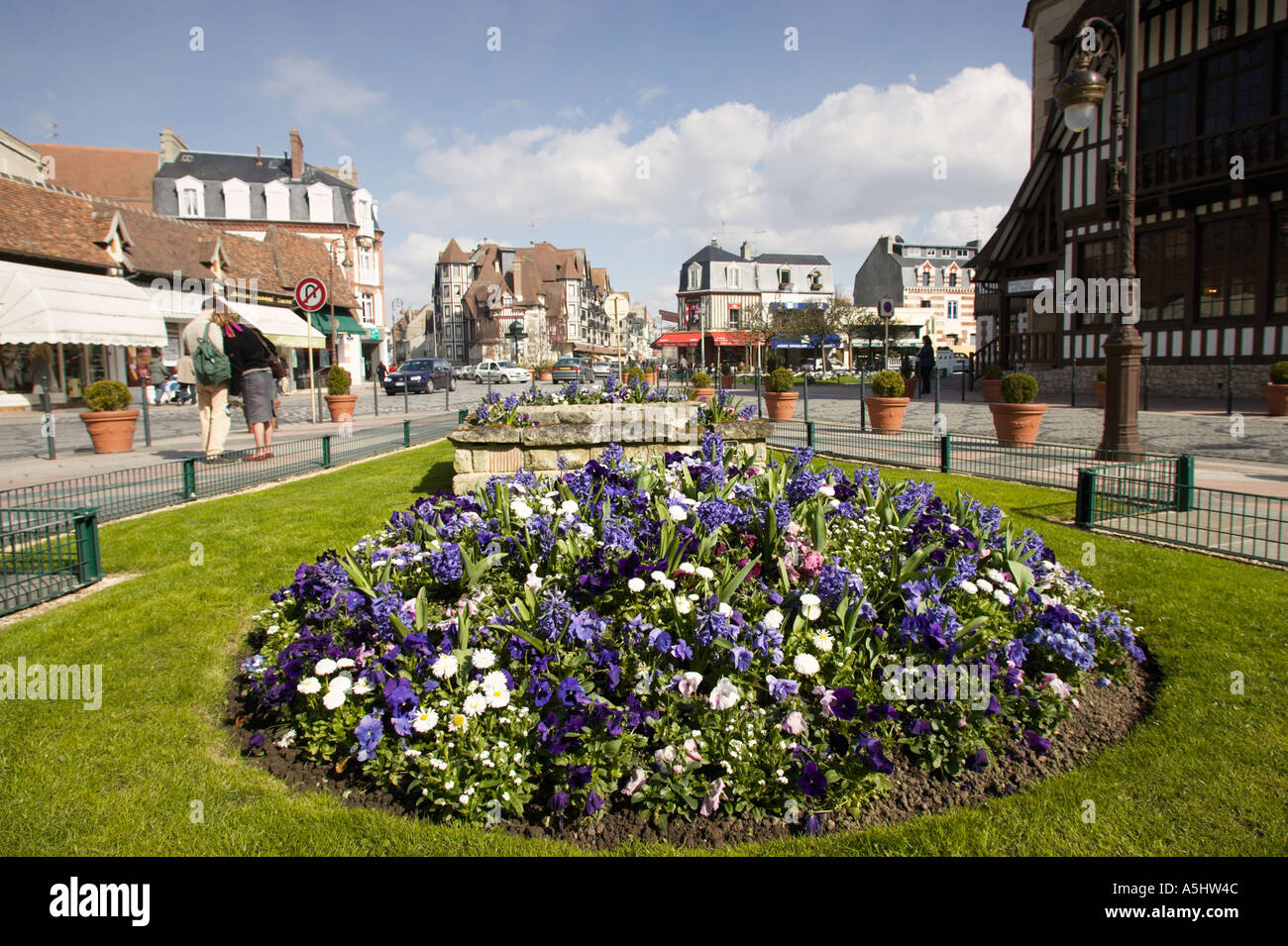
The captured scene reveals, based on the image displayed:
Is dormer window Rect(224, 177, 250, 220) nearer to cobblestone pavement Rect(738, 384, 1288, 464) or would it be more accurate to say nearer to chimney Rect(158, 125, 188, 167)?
chimney Rect(158, 125, 188, 167)

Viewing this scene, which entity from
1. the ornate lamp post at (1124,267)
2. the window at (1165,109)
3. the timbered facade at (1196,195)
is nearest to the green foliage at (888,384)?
the ornate lamp post at (1124,267)

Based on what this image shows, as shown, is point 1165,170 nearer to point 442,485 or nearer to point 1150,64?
point 1150,64

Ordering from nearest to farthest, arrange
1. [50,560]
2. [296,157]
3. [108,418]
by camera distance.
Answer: [50,560], [108,418], [296,157]

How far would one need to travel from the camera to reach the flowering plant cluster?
2965 millimetres

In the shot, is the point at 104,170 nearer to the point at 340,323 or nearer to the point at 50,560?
the point at 340,323

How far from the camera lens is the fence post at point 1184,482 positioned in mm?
5914

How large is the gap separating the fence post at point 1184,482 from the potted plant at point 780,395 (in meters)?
11.9

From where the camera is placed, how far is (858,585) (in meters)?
3.55

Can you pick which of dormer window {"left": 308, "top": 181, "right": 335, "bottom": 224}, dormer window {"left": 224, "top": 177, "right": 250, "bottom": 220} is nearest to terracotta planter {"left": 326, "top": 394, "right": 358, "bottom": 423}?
dormer window {"left": 308, "top": 181, "right": 335, "bottom": 224}

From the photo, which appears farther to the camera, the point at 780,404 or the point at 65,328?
the point at 65,328

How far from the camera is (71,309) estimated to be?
21.4m

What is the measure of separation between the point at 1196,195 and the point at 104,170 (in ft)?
224

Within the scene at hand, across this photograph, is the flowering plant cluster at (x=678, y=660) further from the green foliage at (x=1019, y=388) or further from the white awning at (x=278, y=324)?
the white awning at (x=278, y=324)

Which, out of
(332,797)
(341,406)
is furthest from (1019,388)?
(341,406)
